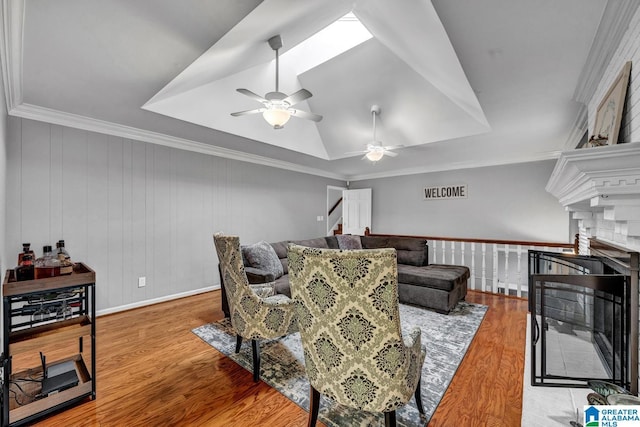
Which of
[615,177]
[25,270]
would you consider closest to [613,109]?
[615,177]

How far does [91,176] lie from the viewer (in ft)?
10.8

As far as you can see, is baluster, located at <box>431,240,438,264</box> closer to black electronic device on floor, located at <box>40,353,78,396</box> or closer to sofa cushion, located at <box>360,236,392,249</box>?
sofa cushion, located at <box>360,236,392,249</box>

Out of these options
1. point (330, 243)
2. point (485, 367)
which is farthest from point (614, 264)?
point (330, 243)

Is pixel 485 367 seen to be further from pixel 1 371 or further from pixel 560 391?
pixel 1 371

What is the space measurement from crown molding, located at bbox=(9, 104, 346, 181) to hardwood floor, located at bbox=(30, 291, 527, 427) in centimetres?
243

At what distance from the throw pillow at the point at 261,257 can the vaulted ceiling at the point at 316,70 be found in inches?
69.0

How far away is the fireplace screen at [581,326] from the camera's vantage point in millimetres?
1458

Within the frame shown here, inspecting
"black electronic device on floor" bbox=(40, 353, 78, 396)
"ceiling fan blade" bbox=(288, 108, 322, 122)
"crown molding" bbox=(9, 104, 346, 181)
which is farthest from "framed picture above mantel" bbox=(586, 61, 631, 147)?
"crown molding" bbox=(9, 104, 346, 181)

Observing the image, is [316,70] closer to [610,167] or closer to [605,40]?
[605,40]

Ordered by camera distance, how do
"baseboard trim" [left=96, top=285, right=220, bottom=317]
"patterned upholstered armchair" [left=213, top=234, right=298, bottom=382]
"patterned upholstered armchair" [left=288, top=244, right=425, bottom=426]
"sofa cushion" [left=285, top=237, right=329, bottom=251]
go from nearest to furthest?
"patterned upholstered armchair" [left=288, top=244, right=425, bottom=426] < "patterned upholstered armchair" [left=213, top=234, right=298, bottom=382] < "baseboard trim" [left=96, top=285, right=220, bottom=317] < "sofa cushion" [left=285, top=237, right=329, bottom=251]

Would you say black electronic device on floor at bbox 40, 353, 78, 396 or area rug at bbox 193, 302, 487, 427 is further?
black electronic device on floor at bbox 40, 353, 78, 396

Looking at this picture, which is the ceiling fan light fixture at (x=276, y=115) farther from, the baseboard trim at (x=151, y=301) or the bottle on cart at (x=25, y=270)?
the baseboard trim at (x=151, y=301)

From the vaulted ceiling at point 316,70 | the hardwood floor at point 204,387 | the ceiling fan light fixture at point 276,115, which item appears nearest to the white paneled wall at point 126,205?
the vaulted ceiling at point 316,70

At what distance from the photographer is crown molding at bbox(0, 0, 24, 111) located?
154 centimetres
